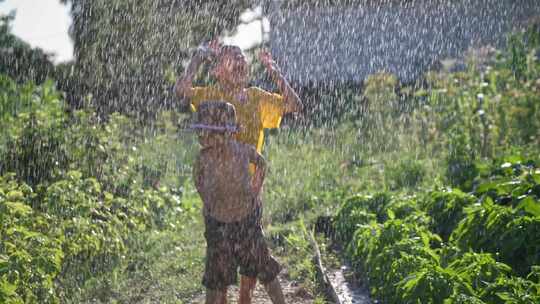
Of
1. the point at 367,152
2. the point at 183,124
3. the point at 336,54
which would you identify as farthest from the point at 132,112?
the point at 336,54

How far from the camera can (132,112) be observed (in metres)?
17.4

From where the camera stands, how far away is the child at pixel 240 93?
17.0 feet

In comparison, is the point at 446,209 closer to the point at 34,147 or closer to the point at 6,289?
the point at 6,289

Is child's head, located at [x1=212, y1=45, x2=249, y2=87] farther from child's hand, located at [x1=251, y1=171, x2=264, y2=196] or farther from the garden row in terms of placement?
the garden row

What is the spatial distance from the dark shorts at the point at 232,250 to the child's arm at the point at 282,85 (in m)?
0.97

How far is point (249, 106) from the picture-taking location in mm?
5344

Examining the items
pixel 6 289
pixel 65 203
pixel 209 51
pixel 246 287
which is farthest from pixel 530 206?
pixel 65 203

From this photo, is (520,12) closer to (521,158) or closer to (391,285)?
(521,158)

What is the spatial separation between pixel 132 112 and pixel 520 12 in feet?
33.1

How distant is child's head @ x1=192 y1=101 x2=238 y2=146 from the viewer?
465cm

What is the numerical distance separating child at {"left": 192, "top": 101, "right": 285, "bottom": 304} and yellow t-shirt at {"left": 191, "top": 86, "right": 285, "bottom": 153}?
20.0 inches

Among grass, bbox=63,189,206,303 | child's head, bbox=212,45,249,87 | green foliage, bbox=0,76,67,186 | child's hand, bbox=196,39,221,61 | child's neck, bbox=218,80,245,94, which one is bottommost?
grass, bbox=63,189,206,303

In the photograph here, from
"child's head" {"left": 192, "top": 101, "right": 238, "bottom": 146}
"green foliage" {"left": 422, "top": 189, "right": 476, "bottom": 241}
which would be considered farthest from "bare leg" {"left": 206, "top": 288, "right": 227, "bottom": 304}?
"green foliage" {"left": 422, "top": 189, "right": 476, "bottom": 241}

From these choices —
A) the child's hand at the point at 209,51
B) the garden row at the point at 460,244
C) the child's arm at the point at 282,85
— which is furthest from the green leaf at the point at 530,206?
the child's hand at the point at 209,51
